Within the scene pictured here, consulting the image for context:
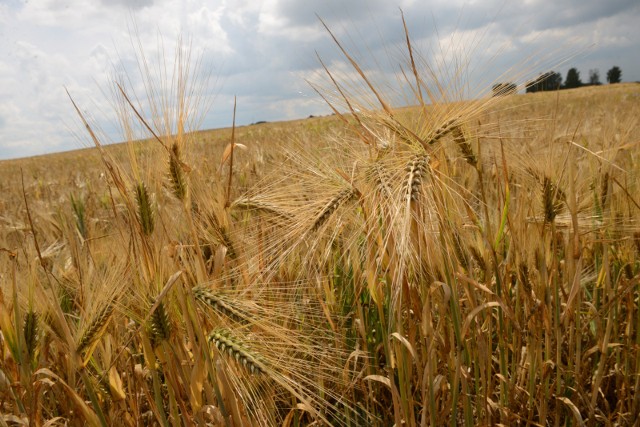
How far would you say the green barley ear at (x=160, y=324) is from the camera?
1179 mm

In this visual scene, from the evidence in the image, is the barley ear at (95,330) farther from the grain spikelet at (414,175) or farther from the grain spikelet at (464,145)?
the grain spikelet at (464,145)

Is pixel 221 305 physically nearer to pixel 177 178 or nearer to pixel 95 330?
pixel 95 330

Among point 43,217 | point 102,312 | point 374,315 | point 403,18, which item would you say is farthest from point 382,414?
point 43,217

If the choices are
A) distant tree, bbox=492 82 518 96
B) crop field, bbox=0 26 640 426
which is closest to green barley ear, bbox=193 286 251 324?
crop field, bbox=0 26 640 426

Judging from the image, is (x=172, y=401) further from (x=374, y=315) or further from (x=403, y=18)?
(x=403, y=18)

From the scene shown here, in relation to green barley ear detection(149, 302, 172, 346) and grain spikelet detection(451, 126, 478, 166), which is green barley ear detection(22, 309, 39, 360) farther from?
grain spikelet detection(451, 126, 478, 166)

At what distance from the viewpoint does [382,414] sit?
71.4 inches

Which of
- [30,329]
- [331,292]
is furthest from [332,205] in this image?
[30,329]

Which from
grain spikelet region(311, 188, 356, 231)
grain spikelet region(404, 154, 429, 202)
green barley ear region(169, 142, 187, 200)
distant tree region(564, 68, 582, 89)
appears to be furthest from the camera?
distant tree region(564, 68, 582, 89)

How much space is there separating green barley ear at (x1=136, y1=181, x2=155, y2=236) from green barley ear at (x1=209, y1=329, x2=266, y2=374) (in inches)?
14.8

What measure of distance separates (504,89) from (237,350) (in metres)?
1.14

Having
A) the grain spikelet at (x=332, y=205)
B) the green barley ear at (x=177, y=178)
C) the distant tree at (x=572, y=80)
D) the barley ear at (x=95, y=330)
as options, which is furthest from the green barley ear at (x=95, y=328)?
the distant tree at (x=572, y=80)

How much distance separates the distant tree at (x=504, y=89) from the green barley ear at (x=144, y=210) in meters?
1.12

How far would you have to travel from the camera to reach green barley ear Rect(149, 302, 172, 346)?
1.18m
